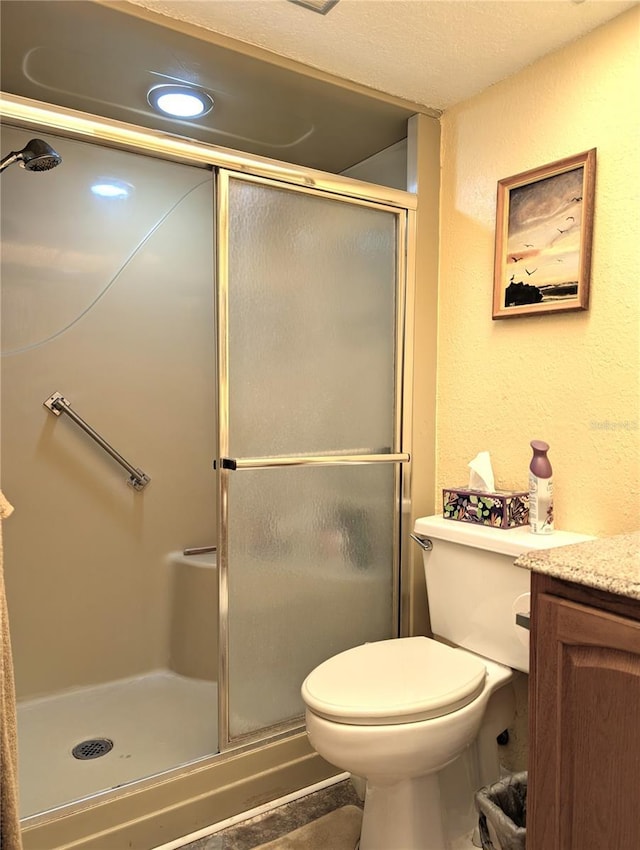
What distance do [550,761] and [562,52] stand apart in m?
1.69

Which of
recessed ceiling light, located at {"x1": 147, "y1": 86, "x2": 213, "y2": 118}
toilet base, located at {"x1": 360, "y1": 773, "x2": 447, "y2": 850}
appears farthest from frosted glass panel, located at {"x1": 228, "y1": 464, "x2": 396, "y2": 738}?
recessed ceiling light, located at {"x1": 147, "y1": 86, "x2": 213, "y2": 118}

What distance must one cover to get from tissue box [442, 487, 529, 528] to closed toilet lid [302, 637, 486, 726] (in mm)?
354

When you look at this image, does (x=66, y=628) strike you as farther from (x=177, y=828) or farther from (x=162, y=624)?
(x=177, y=828)

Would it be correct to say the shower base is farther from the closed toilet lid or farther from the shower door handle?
the shower door handle

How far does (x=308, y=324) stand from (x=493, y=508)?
76 cm

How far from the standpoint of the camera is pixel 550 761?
1.05 meters

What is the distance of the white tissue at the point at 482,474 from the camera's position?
1750mm

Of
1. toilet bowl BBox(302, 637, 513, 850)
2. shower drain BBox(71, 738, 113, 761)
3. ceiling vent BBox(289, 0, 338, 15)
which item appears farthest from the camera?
shower drain BBox(71, 738, 113, 761)

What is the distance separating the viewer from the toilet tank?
1518 mm

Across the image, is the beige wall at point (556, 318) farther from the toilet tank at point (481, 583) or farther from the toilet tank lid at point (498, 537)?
the toilet tank at point (481, 583)

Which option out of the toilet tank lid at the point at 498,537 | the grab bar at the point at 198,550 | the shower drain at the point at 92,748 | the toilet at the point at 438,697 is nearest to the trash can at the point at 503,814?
the toilet at the point at 438,697

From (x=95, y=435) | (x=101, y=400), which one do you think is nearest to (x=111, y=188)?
(x=101, y=400)

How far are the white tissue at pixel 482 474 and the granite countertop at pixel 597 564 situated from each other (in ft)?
1.83

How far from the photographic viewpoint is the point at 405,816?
1430 millimetres
